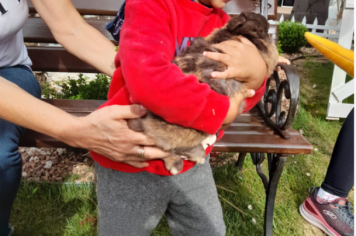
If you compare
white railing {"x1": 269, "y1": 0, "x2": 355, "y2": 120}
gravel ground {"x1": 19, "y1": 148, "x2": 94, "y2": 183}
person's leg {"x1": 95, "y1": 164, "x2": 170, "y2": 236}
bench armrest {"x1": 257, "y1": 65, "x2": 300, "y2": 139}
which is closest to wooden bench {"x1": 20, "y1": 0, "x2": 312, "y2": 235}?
bench armrest {"x1": 257, "y1": 65, "x2": 300, "y2": 139}

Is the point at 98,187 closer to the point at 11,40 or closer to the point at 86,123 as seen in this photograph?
the point at 86,123

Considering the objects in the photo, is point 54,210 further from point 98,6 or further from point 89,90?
point 98,6

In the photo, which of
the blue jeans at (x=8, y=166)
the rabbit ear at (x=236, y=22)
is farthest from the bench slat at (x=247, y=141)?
the rabbit ear at (x=236, y=22)

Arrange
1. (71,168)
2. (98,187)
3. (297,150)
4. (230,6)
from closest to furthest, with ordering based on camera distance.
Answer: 1. (98,187)
2. (297,150)
3. (230,6)
4. (71,168)

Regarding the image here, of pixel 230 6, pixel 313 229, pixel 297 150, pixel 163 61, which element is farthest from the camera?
pixel 230 6

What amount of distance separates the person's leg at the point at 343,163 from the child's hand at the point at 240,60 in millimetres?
1324

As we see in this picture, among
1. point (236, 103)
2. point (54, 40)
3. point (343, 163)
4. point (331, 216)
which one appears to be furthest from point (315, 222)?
point (54, 40)

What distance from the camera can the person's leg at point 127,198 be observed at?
1443 millimetres

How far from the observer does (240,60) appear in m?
1.32

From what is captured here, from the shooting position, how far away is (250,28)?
53.7 inches

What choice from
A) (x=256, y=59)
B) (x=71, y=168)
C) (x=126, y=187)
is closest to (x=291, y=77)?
(x=256, y=59)

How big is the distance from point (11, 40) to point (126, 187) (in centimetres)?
137

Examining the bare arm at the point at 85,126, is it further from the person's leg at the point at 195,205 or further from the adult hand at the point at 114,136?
the person's leg at the point at 195,205

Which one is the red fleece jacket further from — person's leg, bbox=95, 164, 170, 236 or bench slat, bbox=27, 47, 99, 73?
bench slat, bbox=27, 47, 99, 73
